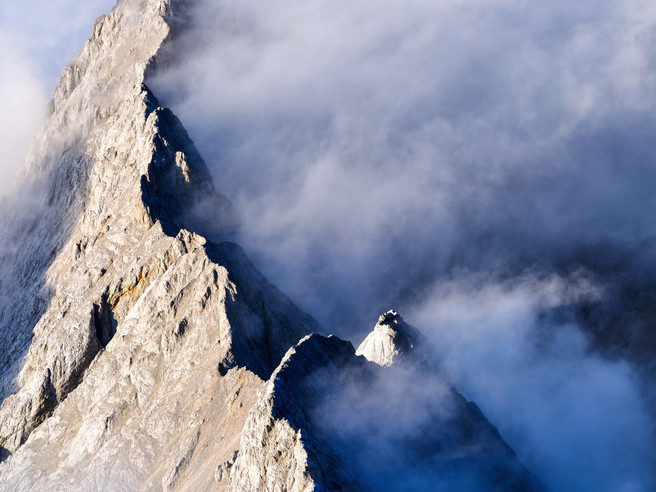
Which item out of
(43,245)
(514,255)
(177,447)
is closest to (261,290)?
(177,447)

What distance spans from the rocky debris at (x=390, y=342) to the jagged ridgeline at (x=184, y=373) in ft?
0.78

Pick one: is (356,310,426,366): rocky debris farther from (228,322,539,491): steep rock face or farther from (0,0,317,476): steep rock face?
(0,0,317,476): steep rock face

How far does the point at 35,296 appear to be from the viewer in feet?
394

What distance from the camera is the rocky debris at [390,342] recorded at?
79188mm

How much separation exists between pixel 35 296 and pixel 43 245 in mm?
15867

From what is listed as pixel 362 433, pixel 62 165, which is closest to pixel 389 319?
pixel 362 433

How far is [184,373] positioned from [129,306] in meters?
19.9

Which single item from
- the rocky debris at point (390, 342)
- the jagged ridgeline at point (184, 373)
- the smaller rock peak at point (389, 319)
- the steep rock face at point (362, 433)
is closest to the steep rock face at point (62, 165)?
the jagged ridgeline at point (184, 373)

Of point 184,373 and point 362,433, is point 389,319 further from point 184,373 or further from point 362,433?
point 362,433

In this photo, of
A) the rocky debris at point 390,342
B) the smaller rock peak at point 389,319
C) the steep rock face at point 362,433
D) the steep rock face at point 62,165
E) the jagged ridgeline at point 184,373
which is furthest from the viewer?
the steep rock face at point 62,165

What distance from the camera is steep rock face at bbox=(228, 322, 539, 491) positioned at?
53594 millimetres

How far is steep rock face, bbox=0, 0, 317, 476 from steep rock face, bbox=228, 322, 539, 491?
32.0ft

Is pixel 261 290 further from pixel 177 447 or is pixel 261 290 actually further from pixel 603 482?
pixel 603 482

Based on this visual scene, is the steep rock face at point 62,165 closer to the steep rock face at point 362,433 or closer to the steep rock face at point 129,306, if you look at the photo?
the steep rock face at point 129,306
